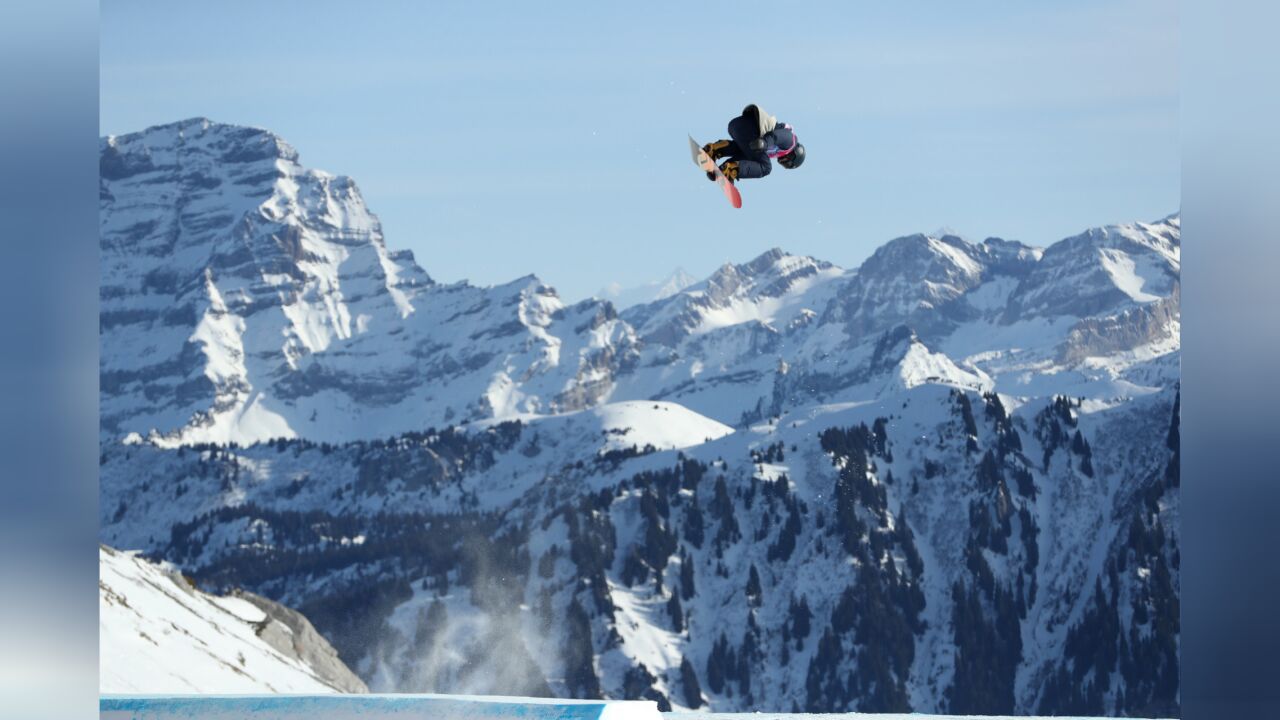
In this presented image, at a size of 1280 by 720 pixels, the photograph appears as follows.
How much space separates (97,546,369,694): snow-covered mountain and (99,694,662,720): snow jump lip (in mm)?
5366

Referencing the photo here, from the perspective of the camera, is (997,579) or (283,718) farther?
(997,579)

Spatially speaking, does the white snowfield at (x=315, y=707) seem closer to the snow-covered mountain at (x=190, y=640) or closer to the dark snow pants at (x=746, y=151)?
the dark snow pants at (x=746, y=151)

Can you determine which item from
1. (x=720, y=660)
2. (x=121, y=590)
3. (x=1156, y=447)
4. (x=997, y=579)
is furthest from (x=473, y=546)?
(x=121, y=590)

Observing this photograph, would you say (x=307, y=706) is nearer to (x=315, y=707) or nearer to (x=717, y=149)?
(x=315, y=707)

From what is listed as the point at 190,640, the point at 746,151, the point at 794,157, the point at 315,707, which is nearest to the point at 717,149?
the point at 746,151

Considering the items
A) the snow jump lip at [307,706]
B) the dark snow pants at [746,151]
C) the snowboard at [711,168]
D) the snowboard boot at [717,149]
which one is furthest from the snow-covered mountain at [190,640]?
the dark snow pants at [746,151]

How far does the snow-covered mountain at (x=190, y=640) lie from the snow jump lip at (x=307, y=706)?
537 centimetres

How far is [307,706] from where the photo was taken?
7.64 meters

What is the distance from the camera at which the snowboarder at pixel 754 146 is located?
710 cm

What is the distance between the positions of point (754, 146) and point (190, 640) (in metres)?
22.3

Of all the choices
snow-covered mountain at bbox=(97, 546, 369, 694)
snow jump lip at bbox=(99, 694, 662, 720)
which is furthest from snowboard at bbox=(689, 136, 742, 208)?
snow-covered mountain at bbox=(97, 546, 369, 694)
